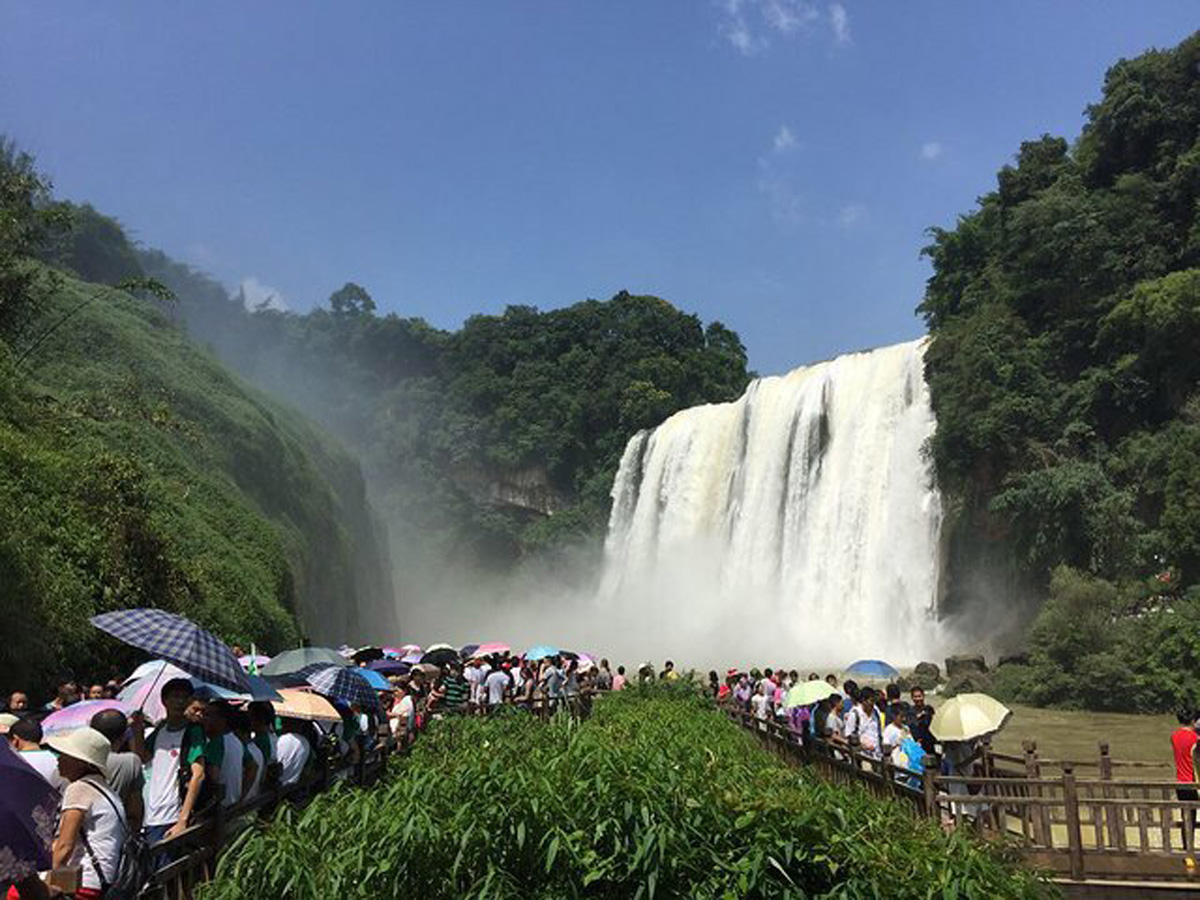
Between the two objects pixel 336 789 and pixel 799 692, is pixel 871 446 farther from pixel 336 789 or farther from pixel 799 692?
pixel 336 789

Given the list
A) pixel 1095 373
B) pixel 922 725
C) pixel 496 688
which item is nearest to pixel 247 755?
pixel 922 725

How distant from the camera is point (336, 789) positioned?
230 inches

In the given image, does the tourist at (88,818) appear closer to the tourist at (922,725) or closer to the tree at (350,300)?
the tourist at (922,725)

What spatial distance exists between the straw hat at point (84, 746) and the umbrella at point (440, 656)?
64.5ft

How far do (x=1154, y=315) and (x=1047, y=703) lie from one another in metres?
12.5

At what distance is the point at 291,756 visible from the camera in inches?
295

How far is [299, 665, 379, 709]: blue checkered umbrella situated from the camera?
392 inches

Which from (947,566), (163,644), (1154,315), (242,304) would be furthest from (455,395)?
(163,644)

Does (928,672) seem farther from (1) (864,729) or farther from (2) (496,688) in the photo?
(1) (864,729)

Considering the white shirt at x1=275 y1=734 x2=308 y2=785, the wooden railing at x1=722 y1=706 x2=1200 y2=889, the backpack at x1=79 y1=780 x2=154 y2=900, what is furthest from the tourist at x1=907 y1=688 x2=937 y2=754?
the backpack at x1=79 y1=780 x2=154 y2=900

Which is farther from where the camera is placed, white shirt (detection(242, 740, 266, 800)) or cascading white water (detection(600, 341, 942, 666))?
cascading white water (detection(600, 341, 942, 666))

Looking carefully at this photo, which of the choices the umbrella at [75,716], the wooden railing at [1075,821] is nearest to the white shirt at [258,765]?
the umbrella at [75,716]

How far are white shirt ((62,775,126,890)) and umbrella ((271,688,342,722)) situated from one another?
334cm

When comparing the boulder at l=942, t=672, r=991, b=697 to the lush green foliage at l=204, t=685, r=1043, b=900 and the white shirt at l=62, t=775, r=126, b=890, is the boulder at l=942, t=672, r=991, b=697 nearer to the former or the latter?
the lush green foliage at l=204, t=685, r=1043, b=900
